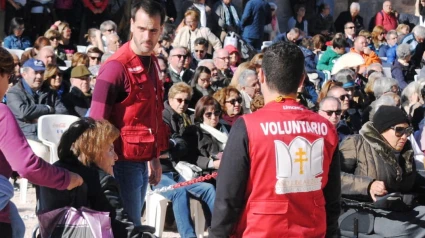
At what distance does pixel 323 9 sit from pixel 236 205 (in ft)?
51.2

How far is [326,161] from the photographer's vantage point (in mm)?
3682

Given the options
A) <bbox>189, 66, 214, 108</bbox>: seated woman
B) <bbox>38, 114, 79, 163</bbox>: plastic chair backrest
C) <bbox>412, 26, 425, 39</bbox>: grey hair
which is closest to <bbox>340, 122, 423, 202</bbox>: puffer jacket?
<bbox>38, 114, 79, 163</bbox>: plastic chair backrest

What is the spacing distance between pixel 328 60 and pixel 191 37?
228 centimetres

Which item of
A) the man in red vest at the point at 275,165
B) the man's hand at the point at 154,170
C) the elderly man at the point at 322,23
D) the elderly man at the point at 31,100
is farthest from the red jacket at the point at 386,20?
the man in red vest at the point at 275,165

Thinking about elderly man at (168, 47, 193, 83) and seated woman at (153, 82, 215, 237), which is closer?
seated woman at (153, 82, 215, 237)

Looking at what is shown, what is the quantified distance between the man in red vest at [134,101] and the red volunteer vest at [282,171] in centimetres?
147

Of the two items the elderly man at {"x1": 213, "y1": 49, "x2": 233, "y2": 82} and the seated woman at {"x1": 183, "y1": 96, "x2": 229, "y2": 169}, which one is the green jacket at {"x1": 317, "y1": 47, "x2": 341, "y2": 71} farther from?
the seated woman at {"x1": 183, "y1": 96, "x2": 229, "y2": 169}

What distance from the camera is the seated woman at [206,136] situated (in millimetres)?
7693

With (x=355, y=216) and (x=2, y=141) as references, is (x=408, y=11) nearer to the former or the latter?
(x=355, y=216)

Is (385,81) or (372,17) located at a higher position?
(372,17)

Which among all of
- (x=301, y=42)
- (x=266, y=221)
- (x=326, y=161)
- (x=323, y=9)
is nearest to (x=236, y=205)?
(x=266, y=221)

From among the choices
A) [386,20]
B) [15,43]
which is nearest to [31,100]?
[15,43]

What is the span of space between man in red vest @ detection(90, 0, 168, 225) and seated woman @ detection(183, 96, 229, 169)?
2.57 m

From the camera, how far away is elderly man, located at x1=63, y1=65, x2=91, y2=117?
9.27 m
